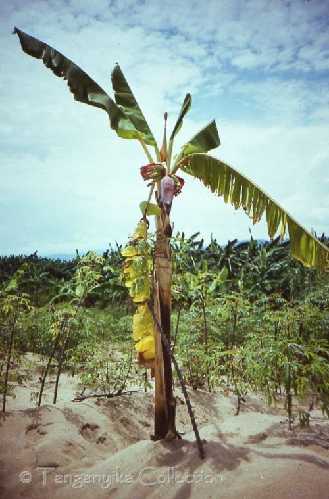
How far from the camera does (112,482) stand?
354 cm

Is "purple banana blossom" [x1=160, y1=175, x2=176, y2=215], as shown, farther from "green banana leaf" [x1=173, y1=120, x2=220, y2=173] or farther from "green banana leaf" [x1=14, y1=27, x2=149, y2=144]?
"green banana leaf" [x1=14, y1=27, x2=149, y2=144]

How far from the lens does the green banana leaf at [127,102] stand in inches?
189

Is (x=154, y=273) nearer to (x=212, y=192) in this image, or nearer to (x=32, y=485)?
(x=212, y=192)

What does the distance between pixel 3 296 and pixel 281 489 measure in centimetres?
570

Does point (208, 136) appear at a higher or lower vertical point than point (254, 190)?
higher

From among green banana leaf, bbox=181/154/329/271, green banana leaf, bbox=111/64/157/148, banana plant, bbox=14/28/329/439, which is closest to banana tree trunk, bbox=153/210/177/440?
banana plant, bbox=14/28/329/439

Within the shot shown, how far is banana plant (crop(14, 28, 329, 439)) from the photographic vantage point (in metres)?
4.08

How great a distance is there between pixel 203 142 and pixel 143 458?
4.08m

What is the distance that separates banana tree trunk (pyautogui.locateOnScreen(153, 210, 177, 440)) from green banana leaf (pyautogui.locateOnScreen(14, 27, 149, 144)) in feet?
5.68

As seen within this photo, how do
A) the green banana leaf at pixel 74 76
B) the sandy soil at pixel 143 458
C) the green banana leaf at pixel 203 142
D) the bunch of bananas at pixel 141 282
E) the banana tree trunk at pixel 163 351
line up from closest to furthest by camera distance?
the sandy soil at pixel 143 458
the bunch of bananas at pixel 141 282
the banana tree trunk at pixel 163 351
the green banana leaf at pixel 74 76
the green banana leaf at pixel 203 142

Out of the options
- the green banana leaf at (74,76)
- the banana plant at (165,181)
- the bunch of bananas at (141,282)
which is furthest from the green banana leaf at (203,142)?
the bunch of bananas at (141,282)

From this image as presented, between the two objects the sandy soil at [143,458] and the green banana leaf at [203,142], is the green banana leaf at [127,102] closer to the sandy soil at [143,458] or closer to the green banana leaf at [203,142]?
the green banana leaf at [203,142]

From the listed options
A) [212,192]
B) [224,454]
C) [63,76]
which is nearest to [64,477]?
[224,454]

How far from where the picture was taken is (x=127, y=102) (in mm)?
5020
